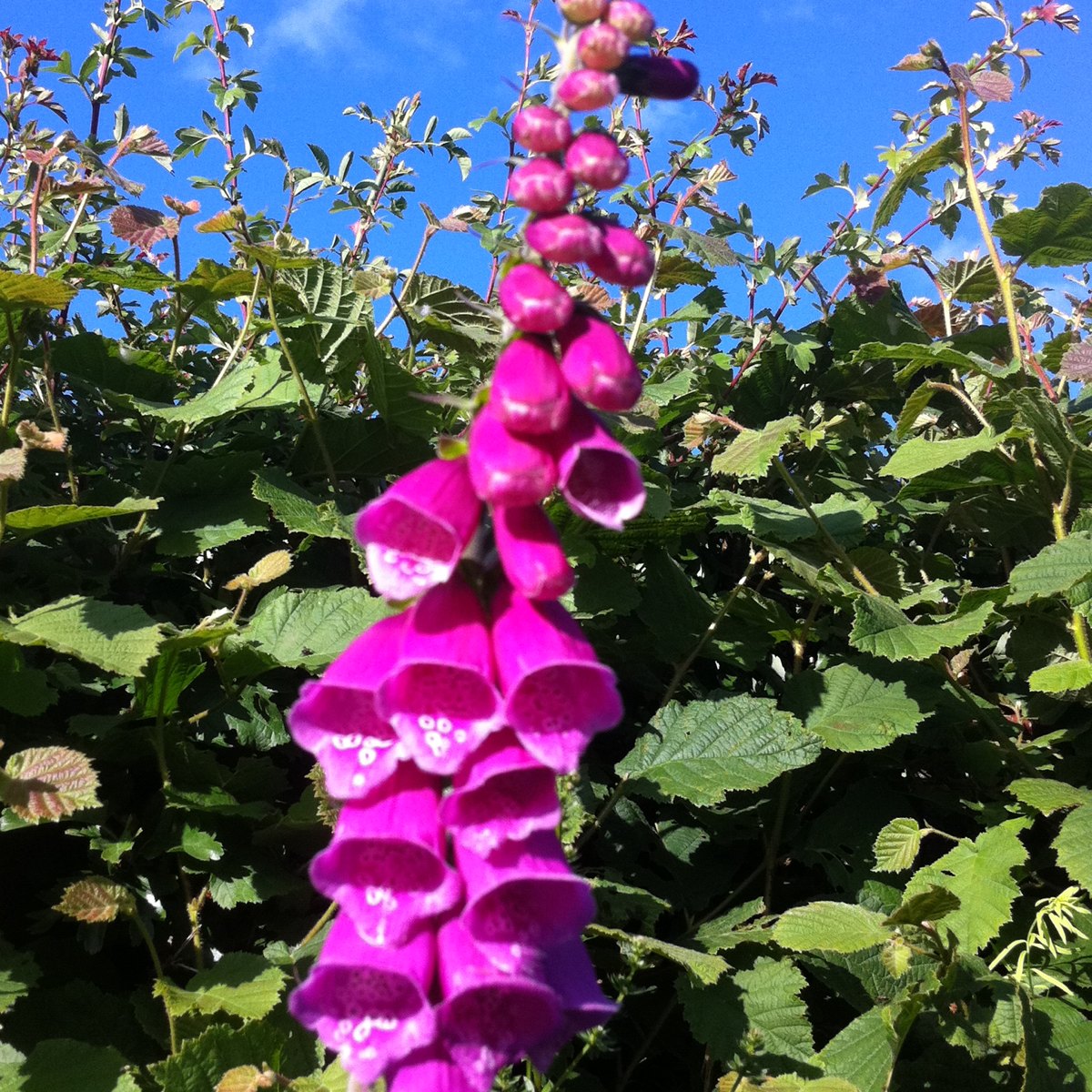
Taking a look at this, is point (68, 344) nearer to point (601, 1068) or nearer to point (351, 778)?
point (351, 778)

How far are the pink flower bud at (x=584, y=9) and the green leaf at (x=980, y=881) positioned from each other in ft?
5.21

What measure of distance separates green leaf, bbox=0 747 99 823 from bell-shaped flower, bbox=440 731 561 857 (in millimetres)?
798

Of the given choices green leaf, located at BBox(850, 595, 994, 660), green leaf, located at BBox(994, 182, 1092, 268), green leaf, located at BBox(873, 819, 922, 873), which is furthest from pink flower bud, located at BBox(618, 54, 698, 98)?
green leaf, located at BBox(994, 182, 1092, 268)

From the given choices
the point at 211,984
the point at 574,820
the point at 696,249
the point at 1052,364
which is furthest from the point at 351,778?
the point at 1052,364

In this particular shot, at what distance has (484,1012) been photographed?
102 centimetres

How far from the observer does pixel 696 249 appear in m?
2.63

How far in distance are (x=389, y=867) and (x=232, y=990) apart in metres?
0.88

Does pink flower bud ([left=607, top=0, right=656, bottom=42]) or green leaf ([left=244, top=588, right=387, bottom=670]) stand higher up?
pink flower bud ([left=607, top=0, right=656, bottom=42])

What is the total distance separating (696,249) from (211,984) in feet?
6.56

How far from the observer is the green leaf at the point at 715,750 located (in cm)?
204

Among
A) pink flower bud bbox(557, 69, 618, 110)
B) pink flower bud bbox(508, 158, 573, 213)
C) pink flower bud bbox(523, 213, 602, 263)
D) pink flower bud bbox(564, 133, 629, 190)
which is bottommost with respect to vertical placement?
pink flower bud bbox(523, 213, 602, 263)

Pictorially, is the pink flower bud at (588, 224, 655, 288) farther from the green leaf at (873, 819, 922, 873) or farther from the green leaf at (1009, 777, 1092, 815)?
the green leaf at (1009, 777, 1092, 815)

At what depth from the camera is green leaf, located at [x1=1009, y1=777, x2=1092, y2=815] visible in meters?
2.10

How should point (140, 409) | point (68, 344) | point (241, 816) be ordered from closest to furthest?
point (241, 816), point (140, 409), point (68, 344)
